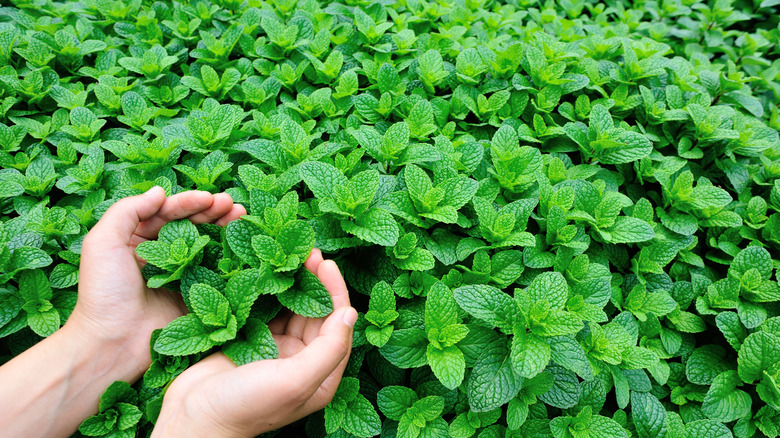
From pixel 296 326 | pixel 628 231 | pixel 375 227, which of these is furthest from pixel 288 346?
pixel 628 231

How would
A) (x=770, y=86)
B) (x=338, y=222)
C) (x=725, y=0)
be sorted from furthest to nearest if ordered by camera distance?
(x=725, y=0) < (x=770, y=86) < (x=338, y=222)

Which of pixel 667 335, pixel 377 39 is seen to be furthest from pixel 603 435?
pixel 377 39

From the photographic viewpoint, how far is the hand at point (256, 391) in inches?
63.1

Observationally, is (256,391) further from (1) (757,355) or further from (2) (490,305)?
(1) (757,355)

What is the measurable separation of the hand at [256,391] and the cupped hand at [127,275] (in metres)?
0.37

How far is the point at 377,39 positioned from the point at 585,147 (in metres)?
1.50

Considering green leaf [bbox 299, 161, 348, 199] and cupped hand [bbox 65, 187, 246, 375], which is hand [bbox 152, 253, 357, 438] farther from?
green leaf [bbox 299, 161, 348, 199]

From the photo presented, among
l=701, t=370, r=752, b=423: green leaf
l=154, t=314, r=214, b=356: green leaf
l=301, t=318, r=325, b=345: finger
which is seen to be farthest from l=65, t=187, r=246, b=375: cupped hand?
l=701, t=370, r=752, b=423: green leaf

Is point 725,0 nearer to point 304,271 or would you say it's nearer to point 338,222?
point 338,222

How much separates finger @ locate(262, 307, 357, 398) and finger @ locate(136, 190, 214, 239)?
0.81 metres

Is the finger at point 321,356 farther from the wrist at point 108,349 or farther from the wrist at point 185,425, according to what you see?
the wrist at point 108,349

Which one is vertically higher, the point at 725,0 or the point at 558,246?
the point at 725,0

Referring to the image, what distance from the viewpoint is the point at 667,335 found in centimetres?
228

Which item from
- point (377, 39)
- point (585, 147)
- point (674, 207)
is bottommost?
point (674, 207)
